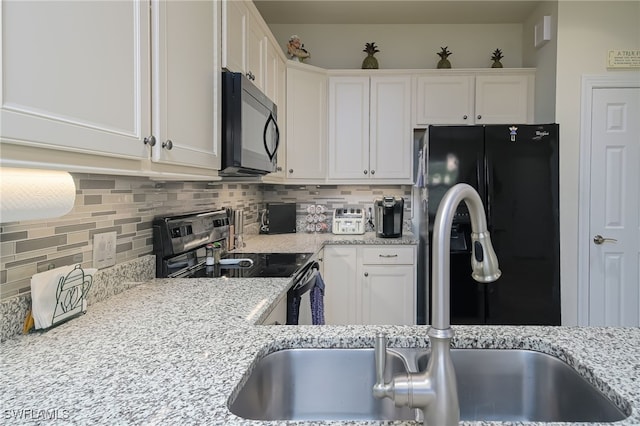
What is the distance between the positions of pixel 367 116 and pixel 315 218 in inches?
38.4

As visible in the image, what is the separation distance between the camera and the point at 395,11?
3291 millimetres

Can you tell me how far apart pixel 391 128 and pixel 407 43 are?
32.9 inches

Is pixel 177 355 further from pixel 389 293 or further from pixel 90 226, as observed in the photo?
pixel 389 293

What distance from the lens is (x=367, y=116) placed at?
3367 mm

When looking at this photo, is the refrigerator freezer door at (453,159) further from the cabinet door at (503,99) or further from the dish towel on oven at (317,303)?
the dish towel on oven at (317,303)

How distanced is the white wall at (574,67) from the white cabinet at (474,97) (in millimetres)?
362

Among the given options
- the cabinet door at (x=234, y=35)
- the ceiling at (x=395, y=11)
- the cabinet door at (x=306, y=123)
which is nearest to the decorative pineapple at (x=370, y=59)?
the ceiling at (x=395, y=11)

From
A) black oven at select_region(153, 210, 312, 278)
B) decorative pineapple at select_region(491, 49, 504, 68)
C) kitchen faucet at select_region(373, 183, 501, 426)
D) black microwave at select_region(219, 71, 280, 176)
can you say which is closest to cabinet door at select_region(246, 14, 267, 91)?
black microwave at select_region(219, 71, 280, 176)

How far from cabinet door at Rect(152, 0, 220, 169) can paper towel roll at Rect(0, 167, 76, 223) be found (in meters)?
0.27

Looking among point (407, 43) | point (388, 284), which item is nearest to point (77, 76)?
point (388, 284)

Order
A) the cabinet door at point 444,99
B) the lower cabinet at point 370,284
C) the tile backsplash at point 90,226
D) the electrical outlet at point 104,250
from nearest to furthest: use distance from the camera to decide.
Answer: the tile backsplash at point 90,226, the electrical outlet at point 104,250, the lower cabinet at point 370,284, the cabinet door at point 444,99

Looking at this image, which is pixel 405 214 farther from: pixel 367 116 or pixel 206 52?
pixel 206 52

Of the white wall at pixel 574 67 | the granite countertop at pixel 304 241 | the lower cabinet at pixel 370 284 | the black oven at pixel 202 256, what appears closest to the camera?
the black oven at pixel 202 256

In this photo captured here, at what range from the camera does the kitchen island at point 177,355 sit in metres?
0.65
